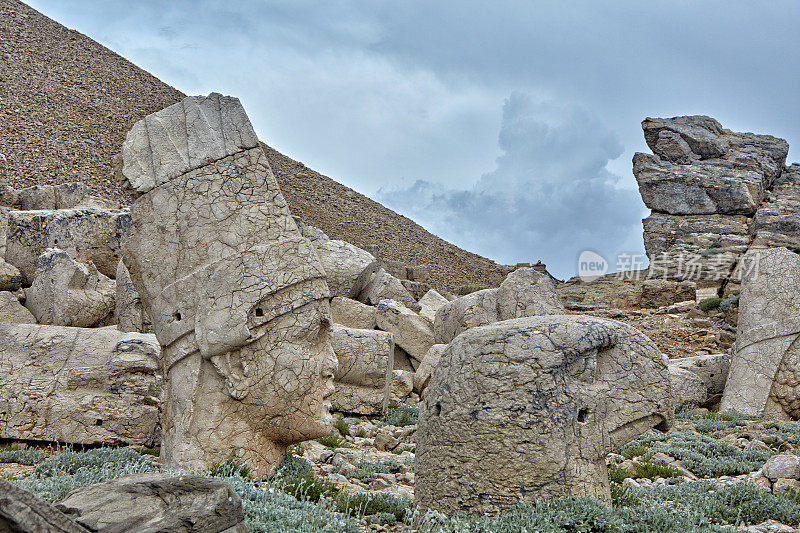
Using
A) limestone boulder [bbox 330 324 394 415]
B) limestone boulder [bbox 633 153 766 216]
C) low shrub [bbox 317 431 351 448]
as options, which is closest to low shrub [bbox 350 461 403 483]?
low shrub [bbox 317 431 351 448]

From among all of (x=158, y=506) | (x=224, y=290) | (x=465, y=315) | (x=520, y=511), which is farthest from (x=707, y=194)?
(x=158, y=506)

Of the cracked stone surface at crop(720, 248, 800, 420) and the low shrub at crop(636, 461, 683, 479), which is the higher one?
the cracked stone surface at crop(720, 248, 800, 420)

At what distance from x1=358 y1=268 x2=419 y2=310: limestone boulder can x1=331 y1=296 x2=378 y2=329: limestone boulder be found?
138 centimetres

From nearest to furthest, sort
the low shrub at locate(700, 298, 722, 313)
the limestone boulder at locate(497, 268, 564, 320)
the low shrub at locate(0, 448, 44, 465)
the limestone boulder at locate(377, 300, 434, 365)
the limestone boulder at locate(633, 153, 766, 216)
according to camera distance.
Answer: the low shrub at locate(0, 448, 44, 465)
the limestone boulder at locate(497, 268, 564, 320)
the limestone boulder at locate(377, 300, 434, 365)
the low shrub at locate(700, 298, 722, 313)
the limestone boulder at locate(633, 153, 766, 216)

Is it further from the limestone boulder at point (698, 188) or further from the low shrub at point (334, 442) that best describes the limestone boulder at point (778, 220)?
the low shrub at point (334, 442)

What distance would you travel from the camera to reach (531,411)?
3.92m

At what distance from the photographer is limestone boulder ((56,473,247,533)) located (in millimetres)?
2910

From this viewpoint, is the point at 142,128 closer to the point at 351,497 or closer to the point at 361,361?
the point at 351,497

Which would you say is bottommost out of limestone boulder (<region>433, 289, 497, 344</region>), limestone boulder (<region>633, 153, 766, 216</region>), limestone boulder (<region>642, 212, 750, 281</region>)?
limestone boulder (<region>433, 289, 497, 344</region>)

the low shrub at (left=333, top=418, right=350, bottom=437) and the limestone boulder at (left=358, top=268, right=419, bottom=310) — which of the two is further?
the limestone boulder at (left=358, top=268, right=419, bottom=310)

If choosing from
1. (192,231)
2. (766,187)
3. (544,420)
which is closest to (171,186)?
(192,231)

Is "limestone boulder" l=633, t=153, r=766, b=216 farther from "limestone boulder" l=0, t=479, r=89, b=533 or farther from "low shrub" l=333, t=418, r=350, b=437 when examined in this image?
"limestone boulder" l=0, t=479, r=89, b=533

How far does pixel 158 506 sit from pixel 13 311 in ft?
21.2

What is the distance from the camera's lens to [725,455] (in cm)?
682
